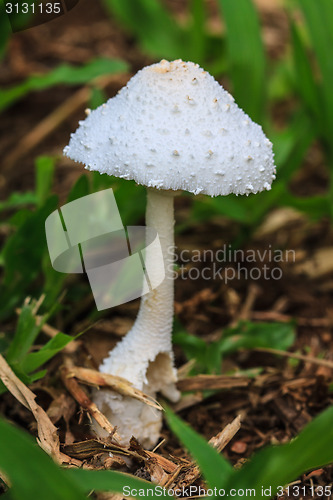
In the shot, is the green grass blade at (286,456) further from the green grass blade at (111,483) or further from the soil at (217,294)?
the soil at (217,294)

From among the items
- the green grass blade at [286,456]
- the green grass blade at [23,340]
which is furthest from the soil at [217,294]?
the green grass blade at [286,456]

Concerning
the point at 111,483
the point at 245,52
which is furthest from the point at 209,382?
the point at 245,52

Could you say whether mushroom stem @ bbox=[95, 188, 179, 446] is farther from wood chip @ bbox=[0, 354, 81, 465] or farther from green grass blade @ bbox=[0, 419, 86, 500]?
green grass blade @ bbox=[0, 419, 86, 500]

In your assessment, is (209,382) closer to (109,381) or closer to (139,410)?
Result: (139,410)

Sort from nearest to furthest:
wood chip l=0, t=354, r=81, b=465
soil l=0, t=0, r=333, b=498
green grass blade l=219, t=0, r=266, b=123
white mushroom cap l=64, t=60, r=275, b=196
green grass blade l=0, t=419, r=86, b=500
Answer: green grass blade l=0, t=419, r=86, b=500 → white mushroom cap l=64, t=60, r=275, b=196 → wood chip l=0, t=354, r=81, b=465 → soil l=0, t=0, r=333, b=498 → green grass blade l=219, t=0, r=266, b=123

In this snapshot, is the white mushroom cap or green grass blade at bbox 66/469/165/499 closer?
green grass blade at bbox 66/469/165/499

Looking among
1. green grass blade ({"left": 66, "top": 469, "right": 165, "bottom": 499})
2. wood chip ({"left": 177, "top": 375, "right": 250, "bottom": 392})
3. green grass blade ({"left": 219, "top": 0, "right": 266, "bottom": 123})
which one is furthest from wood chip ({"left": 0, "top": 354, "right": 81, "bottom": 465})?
green grass blade ({"left": 219, "top": 0, "right": 266, "bottom": 123})

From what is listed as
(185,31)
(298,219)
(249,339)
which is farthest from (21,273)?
(185,31)
